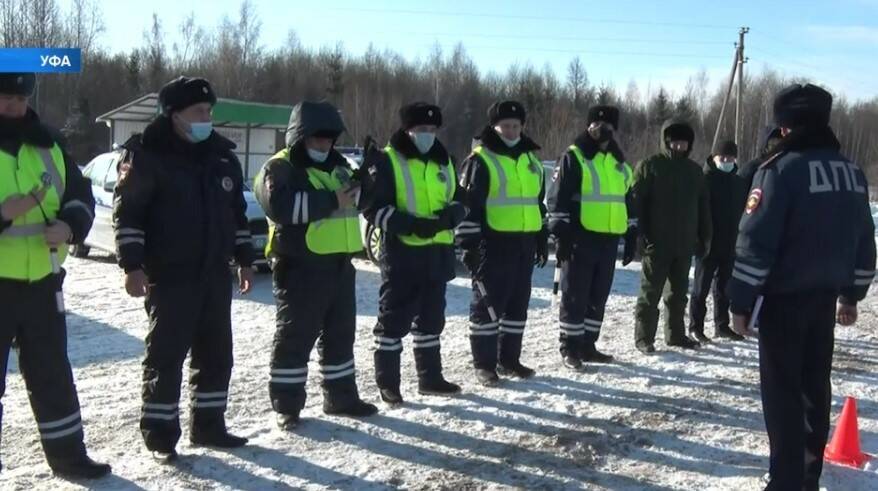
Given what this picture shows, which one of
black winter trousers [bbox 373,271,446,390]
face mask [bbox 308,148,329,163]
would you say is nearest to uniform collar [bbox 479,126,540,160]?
black winter trousers [bbox 373,271,446,390]

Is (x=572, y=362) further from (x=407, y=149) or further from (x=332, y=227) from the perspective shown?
(x=332, y=227)

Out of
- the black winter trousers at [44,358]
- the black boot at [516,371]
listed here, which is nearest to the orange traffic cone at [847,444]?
the black boot at [516,371]

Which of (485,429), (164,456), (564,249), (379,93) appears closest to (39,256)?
(164,456)

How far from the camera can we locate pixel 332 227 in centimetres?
534

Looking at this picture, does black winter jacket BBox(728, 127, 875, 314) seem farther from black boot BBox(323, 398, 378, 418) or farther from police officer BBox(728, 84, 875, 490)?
black boot BBox(323, 398, 378, 418)

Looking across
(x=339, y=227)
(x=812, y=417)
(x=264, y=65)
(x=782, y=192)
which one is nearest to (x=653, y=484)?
(x=812, y=417)

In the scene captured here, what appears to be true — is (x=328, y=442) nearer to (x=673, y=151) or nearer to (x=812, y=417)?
(x=812, y=417)

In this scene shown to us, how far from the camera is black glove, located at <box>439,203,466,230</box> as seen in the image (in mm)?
5948

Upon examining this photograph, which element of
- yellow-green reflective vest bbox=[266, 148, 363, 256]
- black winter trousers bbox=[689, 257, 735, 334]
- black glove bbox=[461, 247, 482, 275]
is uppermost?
yellow-green reflective vest bbox=[266, 148, 363, 256]

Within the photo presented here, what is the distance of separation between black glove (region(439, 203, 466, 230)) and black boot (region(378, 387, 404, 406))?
122 cm

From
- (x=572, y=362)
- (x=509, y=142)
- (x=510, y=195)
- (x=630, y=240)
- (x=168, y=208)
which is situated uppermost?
(x=509, y=142)

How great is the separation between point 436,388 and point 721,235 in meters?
4.00

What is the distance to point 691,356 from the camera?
7.91 metres

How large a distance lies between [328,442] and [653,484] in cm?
192
